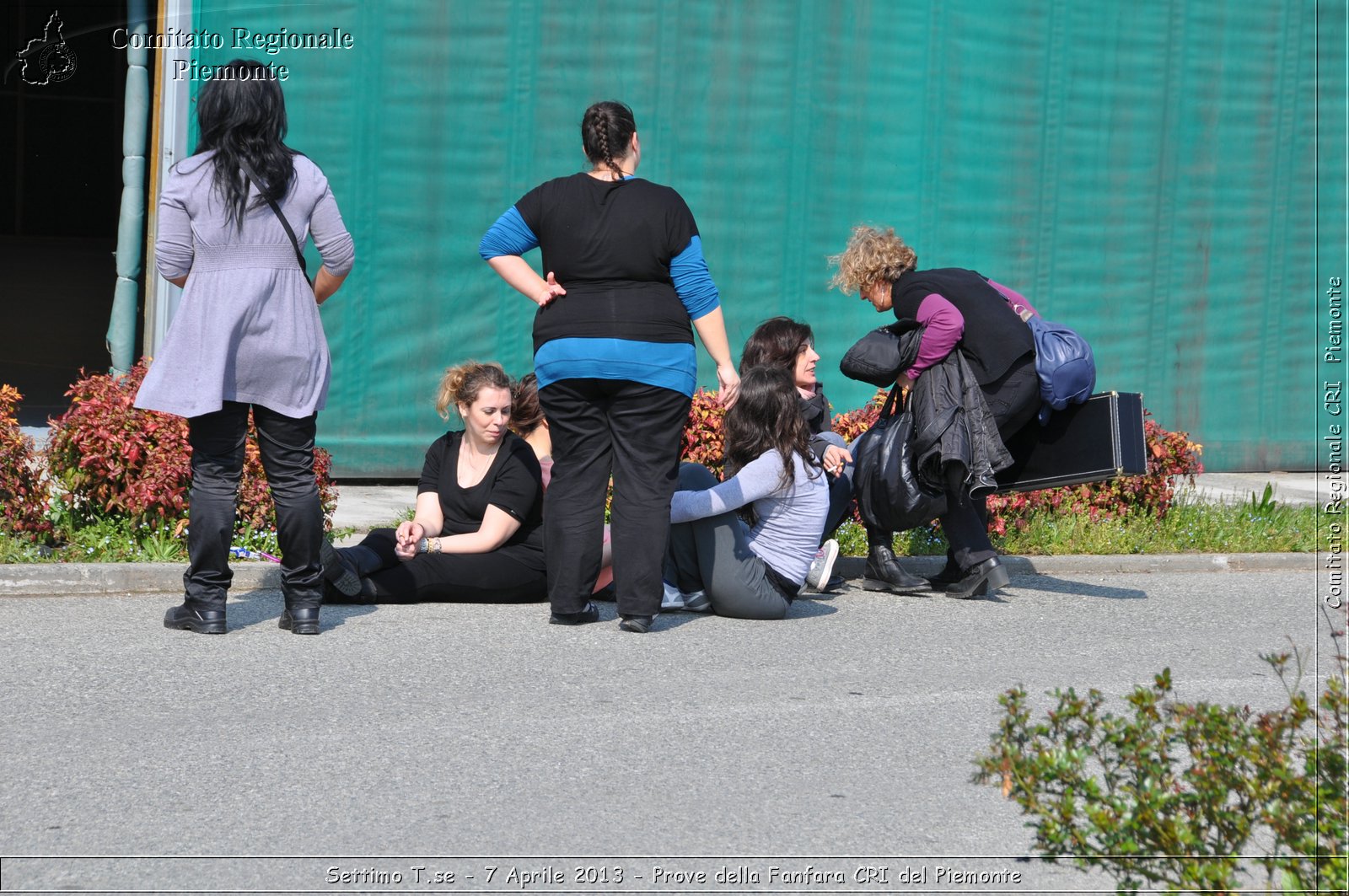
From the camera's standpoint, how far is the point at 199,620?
5.70 metres

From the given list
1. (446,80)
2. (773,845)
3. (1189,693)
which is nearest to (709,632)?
(1189,693)

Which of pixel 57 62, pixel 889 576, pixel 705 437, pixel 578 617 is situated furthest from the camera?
pixel 57 62

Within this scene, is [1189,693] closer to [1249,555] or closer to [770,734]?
[770,734]

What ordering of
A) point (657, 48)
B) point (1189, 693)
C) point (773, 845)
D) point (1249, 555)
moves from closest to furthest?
point (773, 845), point (1189, 693), point (1249, 555), point (657, 48)

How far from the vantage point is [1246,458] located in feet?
37.8

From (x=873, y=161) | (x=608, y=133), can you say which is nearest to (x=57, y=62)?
(x=873, y=161)

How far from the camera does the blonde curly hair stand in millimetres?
6785

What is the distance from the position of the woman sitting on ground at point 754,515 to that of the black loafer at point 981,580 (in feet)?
2.75

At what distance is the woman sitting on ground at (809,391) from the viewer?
678cm

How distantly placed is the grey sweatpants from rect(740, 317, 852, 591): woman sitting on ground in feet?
1.56

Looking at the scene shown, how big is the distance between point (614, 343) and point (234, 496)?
1470 millimetres

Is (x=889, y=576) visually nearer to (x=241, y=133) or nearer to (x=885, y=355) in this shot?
(x=885, y=355)

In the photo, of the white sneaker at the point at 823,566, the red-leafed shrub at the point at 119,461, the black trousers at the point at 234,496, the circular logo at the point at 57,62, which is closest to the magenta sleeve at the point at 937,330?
the white sneaker at the point at 823,566

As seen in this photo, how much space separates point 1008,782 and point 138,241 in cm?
740
